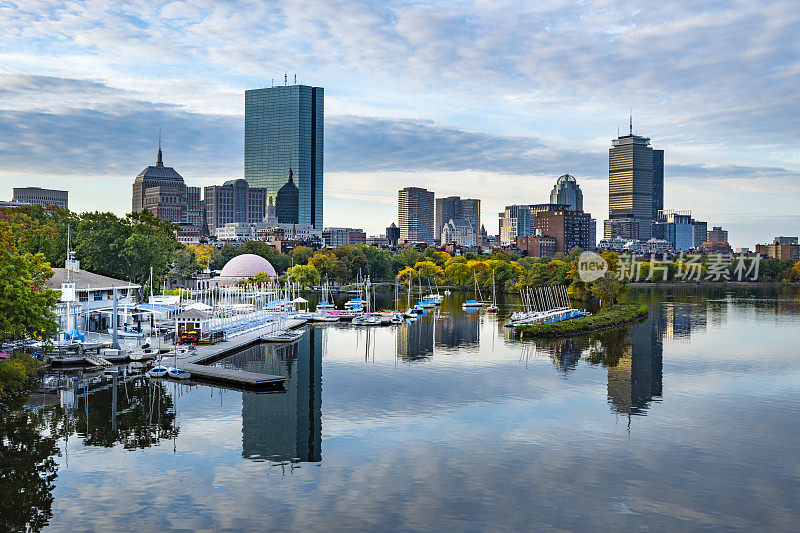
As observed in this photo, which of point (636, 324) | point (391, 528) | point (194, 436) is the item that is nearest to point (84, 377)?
point (194, 436)

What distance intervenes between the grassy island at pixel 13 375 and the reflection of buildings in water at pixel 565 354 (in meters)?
43.8

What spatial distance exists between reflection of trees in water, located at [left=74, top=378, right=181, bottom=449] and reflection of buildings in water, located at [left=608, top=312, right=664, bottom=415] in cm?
3059

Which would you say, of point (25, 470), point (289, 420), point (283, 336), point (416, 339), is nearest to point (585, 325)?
point (416, 339)

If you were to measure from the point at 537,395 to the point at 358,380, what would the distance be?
15050 mm

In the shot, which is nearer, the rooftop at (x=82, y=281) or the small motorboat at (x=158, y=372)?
the small motorboat at (x=158, y=372)

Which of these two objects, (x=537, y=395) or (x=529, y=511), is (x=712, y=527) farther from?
(x=537, y=395)

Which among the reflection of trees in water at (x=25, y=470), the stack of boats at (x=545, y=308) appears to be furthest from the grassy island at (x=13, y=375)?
the stack of boats at (x=545, y=308)

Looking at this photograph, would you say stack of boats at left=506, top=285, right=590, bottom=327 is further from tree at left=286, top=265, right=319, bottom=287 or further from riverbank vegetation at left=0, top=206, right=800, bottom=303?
tree at left=286, top=265, right=319, bottom=287

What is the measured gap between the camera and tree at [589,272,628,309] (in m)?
129

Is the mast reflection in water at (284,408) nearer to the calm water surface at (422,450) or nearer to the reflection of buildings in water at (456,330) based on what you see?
the calm water surface at (422,450)

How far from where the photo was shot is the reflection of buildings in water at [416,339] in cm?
7625

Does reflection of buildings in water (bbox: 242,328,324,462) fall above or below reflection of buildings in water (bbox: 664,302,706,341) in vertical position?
below

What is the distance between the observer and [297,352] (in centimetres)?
7606

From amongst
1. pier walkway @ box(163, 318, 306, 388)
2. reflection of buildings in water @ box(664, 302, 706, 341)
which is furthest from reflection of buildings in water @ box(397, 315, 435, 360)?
reflection of buildings in water @ box(664, 302, 706, 341)
